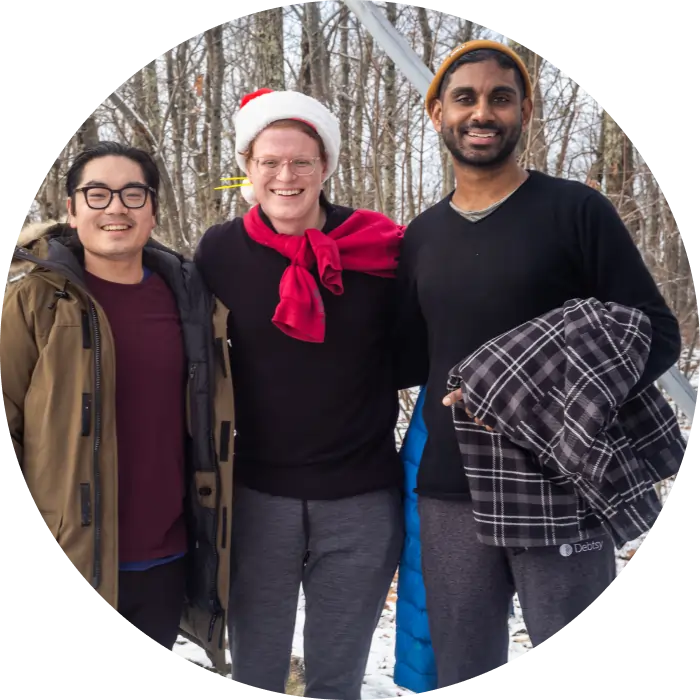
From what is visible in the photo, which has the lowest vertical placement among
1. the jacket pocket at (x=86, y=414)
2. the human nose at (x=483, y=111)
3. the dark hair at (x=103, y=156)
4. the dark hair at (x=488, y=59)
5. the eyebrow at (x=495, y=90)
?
the jacket pocket at (x=86, y=414)

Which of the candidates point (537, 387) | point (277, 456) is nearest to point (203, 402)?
point (277, 456)

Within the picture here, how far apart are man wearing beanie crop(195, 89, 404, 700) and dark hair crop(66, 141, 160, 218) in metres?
0.23

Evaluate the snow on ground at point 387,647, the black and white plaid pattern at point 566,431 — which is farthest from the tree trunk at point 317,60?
the snow on ground at point 387,647

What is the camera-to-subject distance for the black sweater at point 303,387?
4.73 feet

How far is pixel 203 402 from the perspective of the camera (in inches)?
52.8

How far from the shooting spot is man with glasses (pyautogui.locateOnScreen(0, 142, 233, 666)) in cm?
119

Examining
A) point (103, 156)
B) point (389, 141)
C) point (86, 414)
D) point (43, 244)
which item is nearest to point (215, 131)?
point (389, 141)

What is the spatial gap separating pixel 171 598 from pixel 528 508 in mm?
748

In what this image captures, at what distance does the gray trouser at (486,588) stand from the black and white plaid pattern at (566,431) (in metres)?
0.05

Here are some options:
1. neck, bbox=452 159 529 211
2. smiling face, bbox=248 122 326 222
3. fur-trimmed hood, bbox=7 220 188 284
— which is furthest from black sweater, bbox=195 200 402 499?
neck, bbox=452 159 529 211

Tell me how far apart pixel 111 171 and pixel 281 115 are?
39 cm

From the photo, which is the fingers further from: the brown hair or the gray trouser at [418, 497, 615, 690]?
the brown hair

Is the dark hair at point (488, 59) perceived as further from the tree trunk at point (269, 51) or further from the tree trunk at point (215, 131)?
the tree trunk at point (215, 131)

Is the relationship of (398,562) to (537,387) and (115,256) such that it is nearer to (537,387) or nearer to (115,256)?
(537,387)
